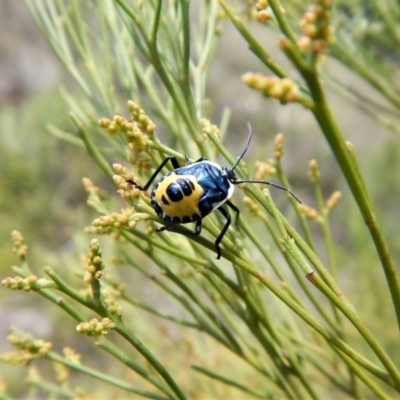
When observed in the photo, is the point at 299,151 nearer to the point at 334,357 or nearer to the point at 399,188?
the point at 399,188

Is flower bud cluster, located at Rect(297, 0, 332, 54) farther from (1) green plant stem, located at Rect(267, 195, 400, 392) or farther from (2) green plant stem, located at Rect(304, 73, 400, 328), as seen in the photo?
(1) green plant stem, located at Rect(267, 195, 400, 392)

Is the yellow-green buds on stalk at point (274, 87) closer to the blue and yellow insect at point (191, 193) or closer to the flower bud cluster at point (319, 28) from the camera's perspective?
the flower bud cluster at point (319, 28)

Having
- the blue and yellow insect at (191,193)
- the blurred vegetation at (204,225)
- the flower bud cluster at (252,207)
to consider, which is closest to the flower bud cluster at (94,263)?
the blurred vegetation at (204,225)

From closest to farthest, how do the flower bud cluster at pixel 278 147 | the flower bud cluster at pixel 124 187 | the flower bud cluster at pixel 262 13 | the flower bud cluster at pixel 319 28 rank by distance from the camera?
1. the flower bud cluster at pixel 319 28
2. the flower bud cluster at pixel 262 13
3. the flower bud cluster at pixel 124 187
4. the flower bud cluster at pixel 278 147

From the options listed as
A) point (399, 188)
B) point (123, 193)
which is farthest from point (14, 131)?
point (123, 193)

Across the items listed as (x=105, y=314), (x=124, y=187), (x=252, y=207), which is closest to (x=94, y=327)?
(x=105, y=314)

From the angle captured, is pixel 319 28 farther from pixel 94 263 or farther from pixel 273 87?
pixel 94 263
